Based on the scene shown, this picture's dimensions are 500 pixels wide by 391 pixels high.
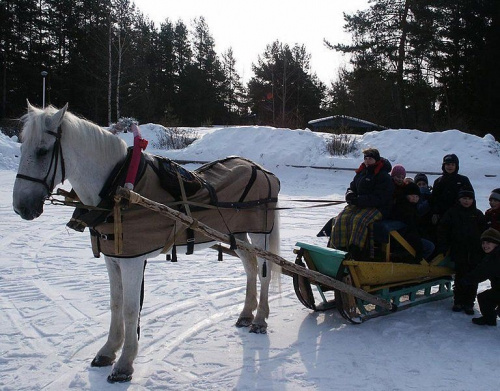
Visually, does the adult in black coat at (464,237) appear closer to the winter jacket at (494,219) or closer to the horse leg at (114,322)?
the winter jacket at (494,219)

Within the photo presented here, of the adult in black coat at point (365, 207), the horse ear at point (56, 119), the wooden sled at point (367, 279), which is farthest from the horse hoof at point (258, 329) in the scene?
the horse ear at point (56, 119)

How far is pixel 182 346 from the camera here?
13.3ft

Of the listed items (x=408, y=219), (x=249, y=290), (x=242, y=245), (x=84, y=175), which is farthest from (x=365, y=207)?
(x=84, y=175)

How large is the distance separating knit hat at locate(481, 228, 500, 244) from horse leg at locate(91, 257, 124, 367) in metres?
3.24

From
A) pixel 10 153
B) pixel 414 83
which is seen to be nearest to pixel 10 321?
pixel 10 153

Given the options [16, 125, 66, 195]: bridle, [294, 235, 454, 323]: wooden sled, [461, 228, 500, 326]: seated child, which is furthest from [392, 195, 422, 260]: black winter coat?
[16, 125, 66, 195]: bridle

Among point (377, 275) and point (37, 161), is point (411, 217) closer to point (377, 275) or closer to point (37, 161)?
point (377, 275)

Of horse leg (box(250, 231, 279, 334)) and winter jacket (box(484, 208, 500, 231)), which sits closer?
horse leg (box(250, 231, 279, 334))

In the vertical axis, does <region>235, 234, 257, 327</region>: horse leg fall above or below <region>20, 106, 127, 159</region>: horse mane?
below

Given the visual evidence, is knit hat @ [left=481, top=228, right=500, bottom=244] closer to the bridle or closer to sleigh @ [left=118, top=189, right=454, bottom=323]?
sleigh @ [left=118, top=189, right=454, bottom=323]

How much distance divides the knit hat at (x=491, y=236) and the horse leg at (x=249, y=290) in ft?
7.07

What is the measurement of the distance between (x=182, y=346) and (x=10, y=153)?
49.5ft

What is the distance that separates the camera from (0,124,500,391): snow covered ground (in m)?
3.47

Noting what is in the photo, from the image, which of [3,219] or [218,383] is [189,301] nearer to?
[218,383]
